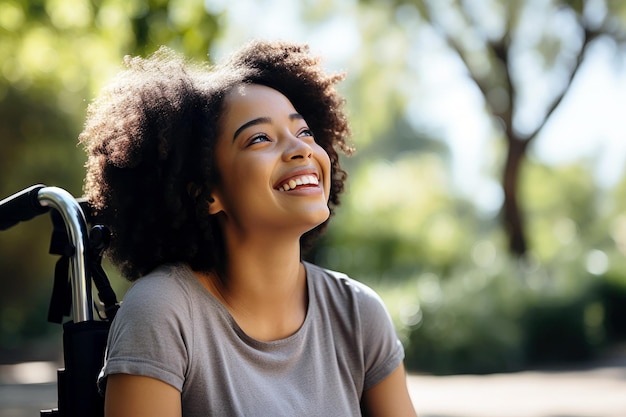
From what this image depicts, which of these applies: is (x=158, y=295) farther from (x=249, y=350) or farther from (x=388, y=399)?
(x=388, y=399)

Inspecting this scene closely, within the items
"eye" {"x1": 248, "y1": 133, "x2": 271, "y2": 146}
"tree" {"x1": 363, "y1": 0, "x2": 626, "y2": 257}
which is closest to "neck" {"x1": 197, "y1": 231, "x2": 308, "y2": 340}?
"eye" {"x1": 248, "y1": 133, "x2": 271, "y2": 146}

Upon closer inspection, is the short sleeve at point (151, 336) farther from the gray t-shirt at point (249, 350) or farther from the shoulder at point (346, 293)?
the shoulder at point (346, 293)

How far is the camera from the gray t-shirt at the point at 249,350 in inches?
73.7

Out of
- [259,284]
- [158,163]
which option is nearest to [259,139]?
[158,163]

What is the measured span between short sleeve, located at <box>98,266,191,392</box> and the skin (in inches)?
7.4

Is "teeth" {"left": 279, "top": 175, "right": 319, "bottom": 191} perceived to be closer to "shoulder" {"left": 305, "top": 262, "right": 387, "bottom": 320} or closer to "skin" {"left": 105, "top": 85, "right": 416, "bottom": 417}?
"skin" {"left": 105, "top": 85, "right": 416, "bottom": 417}

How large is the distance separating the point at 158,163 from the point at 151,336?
0.42m

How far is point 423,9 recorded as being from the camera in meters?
12.4

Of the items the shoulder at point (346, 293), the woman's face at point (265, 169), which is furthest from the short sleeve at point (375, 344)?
the woman's face at point (265, 169)

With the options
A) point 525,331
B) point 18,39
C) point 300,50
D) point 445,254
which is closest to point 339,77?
point 300,50

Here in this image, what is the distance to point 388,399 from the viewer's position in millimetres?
2256

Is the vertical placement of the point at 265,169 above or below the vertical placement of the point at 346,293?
above

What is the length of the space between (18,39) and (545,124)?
7.04m

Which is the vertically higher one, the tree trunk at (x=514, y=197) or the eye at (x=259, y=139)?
the tree trunk at (x=514, y=197)
